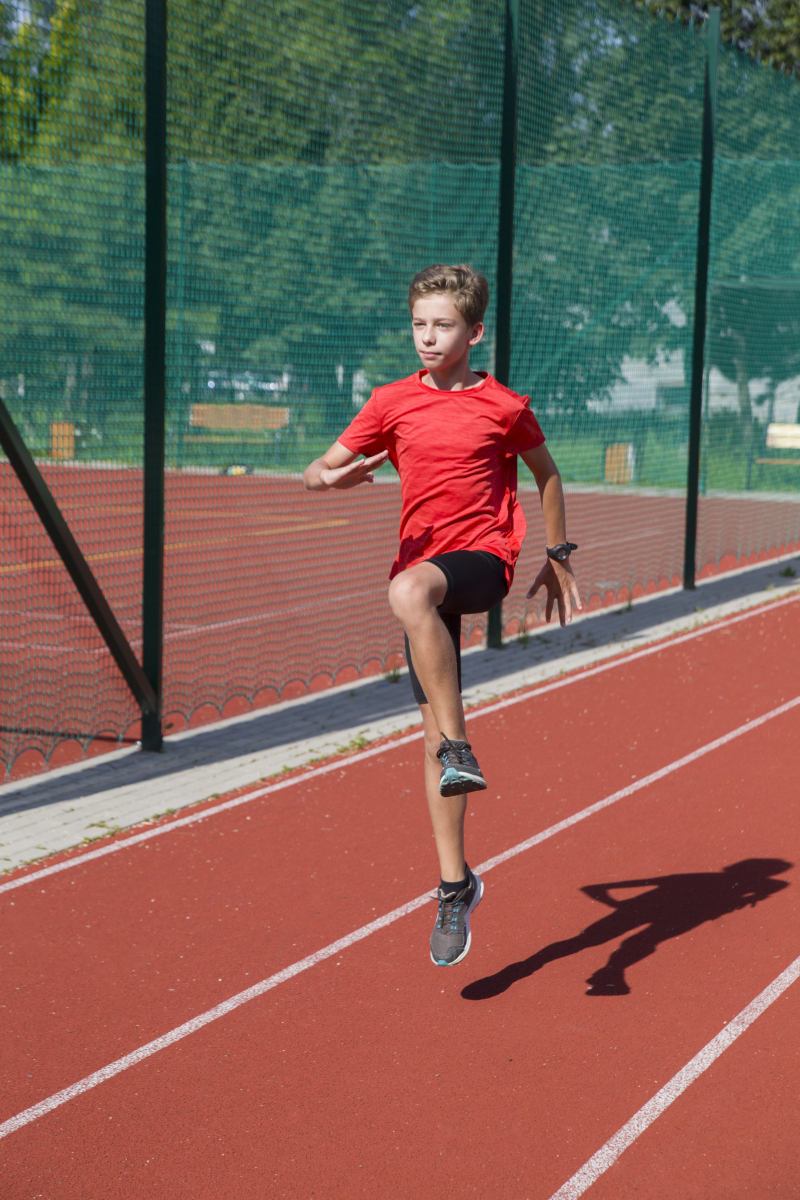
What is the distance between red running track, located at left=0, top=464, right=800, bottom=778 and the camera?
6.91 meters

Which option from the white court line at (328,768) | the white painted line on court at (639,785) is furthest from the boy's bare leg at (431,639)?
the white court line at (328,768)

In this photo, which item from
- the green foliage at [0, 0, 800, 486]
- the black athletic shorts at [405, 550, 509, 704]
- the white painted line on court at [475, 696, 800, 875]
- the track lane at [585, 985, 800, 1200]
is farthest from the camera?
the green foliage at [0, 0, 800, 486]

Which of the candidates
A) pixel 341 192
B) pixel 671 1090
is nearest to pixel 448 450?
pixel 671 1090

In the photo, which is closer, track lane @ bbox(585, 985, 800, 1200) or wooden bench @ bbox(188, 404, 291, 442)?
track lane @ bbox(585, 985, 800, 1200)

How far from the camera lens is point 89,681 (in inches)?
274

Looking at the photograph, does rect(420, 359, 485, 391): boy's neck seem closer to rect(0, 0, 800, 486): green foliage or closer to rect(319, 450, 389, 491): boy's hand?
rect(319, 450, 389, 491): boy's hand

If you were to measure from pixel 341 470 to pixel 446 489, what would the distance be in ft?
1.02

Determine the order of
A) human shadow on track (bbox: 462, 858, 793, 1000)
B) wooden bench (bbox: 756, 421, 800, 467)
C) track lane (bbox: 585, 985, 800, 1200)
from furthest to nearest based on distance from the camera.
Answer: wooden bench (bbox: 756, 421, 800, 467) < human shadow on track (bbox: 462, 858, 793, 1000) < track lane (bbox: 585, 985, 800, 1200)

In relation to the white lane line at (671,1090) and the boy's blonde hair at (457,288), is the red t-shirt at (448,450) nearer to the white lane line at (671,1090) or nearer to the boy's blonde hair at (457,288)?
the boy's blonde hair at (457,288)

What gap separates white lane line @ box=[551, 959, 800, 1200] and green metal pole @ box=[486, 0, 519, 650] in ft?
18.1

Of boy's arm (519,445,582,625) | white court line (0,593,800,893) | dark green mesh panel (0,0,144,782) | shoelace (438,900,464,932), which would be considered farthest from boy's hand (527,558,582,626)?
dark green mesh panel (0,0,144,782)

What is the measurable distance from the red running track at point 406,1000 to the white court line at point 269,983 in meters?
0.03

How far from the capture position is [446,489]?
364 centimetres

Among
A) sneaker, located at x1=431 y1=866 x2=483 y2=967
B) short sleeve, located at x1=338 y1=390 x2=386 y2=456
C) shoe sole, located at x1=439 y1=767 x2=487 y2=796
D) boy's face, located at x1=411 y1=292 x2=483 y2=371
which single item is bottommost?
sneaker, located at x1=431 y1=866 x2=483 y2=967
